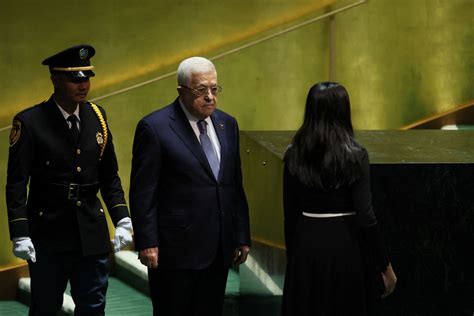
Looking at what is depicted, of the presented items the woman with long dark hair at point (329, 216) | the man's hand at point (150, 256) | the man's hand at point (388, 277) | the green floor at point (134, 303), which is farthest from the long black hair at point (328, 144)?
the green floor at point (134, 303)

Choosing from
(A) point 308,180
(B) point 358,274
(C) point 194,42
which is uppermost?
(C) point 194,42

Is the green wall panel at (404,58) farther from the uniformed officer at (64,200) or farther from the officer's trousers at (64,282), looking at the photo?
the officer's trousers at (64,282)

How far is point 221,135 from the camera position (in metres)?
4.19

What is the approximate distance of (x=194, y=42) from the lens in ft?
23.4

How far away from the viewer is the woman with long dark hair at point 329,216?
374 centimetres

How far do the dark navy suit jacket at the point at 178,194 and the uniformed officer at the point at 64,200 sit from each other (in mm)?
284

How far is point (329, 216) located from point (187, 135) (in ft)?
2.12

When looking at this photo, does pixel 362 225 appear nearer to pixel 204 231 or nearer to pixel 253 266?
pixel 204 231

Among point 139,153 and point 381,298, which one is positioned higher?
point 139,153

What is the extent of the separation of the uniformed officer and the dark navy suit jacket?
0.28m

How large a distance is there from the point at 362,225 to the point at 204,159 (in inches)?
26.6

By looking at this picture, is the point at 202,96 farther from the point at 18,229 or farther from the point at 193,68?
the point at 18,229

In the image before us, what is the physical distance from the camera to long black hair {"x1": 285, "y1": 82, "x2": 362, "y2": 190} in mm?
3729

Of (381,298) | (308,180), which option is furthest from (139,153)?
(381,298)
